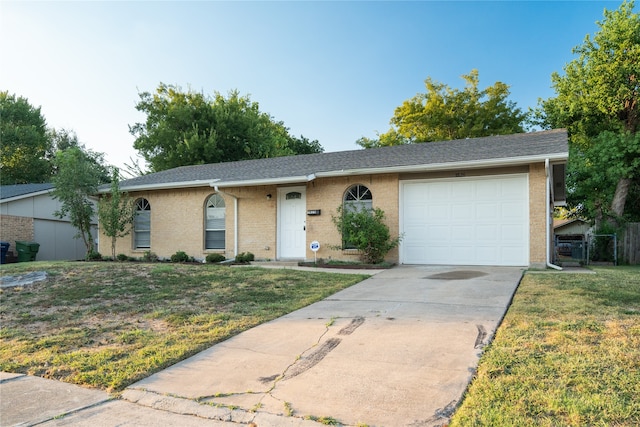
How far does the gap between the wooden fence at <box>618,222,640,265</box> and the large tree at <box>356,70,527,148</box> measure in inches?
481

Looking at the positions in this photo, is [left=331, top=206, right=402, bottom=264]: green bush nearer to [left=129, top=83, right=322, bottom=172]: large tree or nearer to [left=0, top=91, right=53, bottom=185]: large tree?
[left=129, top=83, right=322, bottom=172]: large tree

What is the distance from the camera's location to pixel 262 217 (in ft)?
43.3

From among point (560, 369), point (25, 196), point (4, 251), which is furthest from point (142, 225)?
point (560, 369)

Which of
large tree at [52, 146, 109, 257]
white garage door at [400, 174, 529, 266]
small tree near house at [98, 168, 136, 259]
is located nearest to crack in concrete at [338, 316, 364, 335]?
white garage door at [400, 174, 529, 266]

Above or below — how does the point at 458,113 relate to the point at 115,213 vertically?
above

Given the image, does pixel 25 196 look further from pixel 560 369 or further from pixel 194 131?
pixel 560 369

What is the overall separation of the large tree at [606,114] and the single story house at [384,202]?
3935mm

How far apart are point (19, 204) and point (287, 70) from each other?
13923 mm

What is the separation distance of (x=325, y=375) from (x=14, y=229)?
2027 cm

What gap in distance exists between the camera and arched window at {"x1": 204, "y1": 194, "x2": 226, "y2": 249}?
13867mm

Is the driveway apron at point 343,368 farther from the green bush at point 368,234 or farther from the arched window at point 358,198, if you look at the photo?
the arched window at point 358,198

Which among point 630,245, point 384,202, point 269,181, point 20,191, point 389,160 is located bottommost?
point 630,245

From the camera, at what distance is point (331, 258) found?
1192cm

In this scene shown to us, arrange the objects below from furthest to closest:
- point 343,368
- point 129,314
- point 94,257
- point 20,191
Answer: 1. point 20,191
2. point 94,257
3. point 129,314
4. point 343,368
